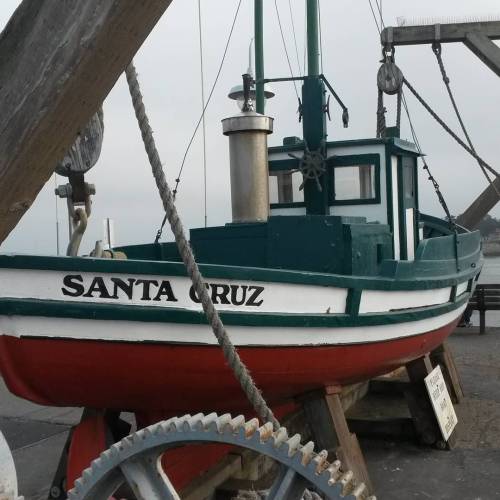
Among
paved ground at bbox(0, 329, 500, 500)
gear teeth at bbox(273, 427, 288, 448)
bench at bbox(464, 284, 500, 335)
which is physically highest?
gear teeth at bbox(273, 427, 288, 448)

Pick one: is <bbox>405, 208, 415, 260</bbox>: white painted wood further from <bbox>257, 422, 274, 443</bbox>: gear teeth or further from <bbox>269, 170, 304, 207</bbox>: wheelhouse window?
<bbox>257, 422, 274, 443</bbox>: gear teeth

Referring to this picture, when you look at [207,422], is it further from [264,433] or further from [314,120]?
[314,120]

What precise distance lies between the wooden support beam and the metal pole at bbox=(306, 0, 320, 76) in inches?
203

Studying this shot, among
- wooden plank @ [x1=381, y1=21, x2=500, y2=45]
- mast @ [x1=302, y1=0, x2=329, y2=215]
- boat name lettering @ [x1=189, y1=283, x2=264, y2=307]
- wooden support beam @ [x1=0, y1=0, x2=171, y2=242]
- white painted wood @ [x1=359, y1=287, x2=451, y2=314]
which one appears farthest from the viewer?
wooden plank @ [x1=381, y1=21, x2=500, y2=45]

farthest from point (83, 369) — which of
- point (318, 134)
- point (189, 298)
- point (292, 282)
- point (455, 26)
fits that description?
point (455, 26)

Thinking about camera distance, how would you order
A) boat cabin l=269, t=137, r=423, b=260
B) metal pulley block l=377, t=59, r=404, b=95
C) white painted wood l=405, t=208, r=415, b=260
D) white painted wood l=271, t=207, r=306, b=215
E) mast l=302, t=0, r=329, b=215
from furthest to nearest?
metal pulley block l=377, t=59, r=404, b=95 < white painted wood l=405, t=208, r=415, b=260 < white painted wood l=271, t=207, r=306, b=215 < mast l=302, t=0, r=329, b=215 < boat cabin l=269, t=137, r=423, b=260

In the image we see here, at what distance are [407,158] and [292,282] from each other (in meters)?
3.48

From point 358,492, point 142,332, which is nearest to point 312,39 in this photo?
point 142,332

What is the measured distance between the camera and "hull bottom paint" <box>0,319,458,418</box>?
11.2 feet

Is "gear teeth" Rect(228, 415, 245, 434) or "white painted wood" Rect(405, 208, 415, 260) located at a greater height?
"white painted wood" Rect(405, 208, 415, 260)

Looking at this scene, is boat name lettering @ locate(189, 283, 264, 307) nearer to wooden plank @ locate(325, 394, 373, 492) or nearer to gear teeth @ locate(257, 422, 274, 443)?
wooden plank @ locate(325, 394, 373, 492)

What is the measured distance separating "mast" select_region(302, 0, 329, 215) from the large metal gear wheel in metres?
4.67

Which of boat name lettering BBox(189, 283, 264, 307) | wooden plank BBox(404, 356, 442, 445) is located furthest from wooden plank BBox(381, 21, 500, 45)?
boat name lettering BBox(189, 283, 264, 307)

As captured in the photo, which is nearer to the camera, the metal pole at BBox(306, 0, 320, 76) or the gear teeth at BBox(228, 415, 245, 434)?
the gear teeth at BBox(228, 415, 245, 434)
